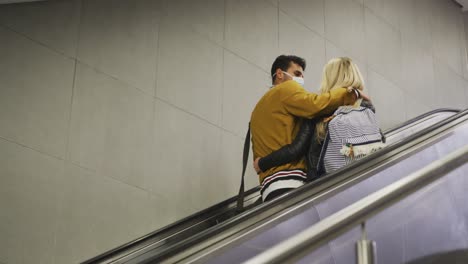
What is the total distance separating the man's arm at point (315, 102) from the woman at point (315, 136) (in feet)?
0.29

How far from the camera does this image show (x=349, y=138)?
504cm

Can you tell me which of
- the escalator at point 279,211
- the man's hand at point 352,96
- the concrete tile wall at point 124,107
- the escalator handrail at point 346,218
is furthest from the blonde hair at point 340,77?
the concrete tile wall at point 124,107

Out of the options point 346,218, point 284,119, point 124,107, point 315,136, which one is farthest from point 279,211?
point 124,107

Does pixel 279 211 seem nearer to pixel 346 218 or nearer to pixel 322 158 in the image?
pixel 346 218

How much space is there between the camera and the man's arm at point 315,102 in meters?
5.32

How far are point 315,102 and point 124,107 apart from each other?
2.77 m

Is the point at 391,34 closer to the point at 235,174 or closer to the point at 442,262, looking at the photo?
the point at 235,174

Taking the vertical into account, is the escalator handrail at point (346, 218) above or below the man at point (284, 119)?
below

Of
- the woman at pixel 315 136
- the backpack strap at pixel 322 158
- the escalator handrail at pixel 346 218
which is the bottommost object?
the escalator handrail at pixel 346 218

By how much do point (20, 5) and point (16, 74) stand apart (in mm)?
642

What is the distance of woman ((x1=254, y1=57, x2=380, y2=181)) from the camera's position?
5.28m

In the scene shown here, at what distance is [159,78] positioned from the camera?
26.5ft

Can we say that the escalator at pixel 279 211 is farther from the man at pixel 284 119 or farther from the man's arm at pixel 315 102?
the man at pixel 284 119

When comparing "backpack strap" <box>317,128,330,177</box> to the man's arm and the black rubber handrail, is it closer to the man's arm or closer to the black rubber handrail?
the man's arm
